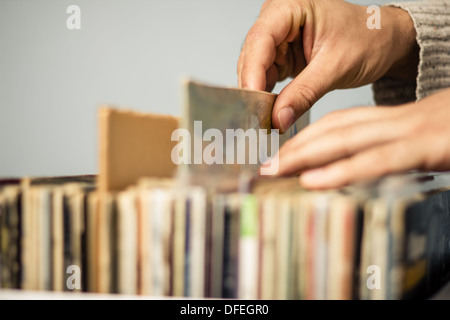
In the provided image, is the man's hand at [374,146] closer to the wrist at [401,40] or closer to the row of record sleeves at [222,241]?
the row of record sleeves at [222,241]

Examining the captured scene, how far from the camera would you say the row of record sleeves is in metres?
0.36

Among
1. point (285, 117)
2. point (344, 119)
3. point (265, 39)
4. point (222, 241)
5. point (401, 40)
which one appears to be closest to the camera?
point (222, 241)

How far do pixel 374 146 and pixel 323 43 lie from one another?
0.47 m

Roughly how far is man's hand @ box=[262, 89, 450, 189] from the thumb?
0.49 feet

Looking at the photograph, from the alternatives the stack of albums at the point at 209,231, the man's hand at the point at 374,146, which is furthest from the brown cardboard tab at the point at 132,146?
the man's hand at the point at 374,146

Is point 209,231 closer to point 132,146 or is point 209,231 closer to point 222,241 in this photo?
point 222,241

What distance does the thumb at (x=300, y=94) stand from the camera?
64cm

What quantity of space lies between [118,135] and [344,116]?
0.96ft

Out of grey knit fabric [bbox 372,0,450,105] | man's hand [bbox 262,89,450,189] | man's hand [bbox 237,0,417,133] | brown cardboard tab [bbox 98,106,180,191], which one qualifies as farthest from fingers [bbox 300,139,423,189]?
grey knit fabric [bbox 372,0,450,105]

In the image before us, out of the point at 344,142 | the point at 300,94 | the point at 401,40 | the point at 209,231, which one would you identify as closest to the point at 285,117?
the point at 300,94

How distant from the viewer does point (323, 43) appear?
0.84 metres

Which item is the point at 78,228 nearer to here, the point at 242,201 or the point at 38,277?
the point at 38,277

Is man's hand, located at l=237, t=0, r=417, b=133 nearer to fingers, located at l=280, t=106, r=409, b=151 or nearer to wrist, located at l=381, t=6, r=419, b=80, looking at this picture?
wrist, located at l=381, t=6, r=419, b=80
